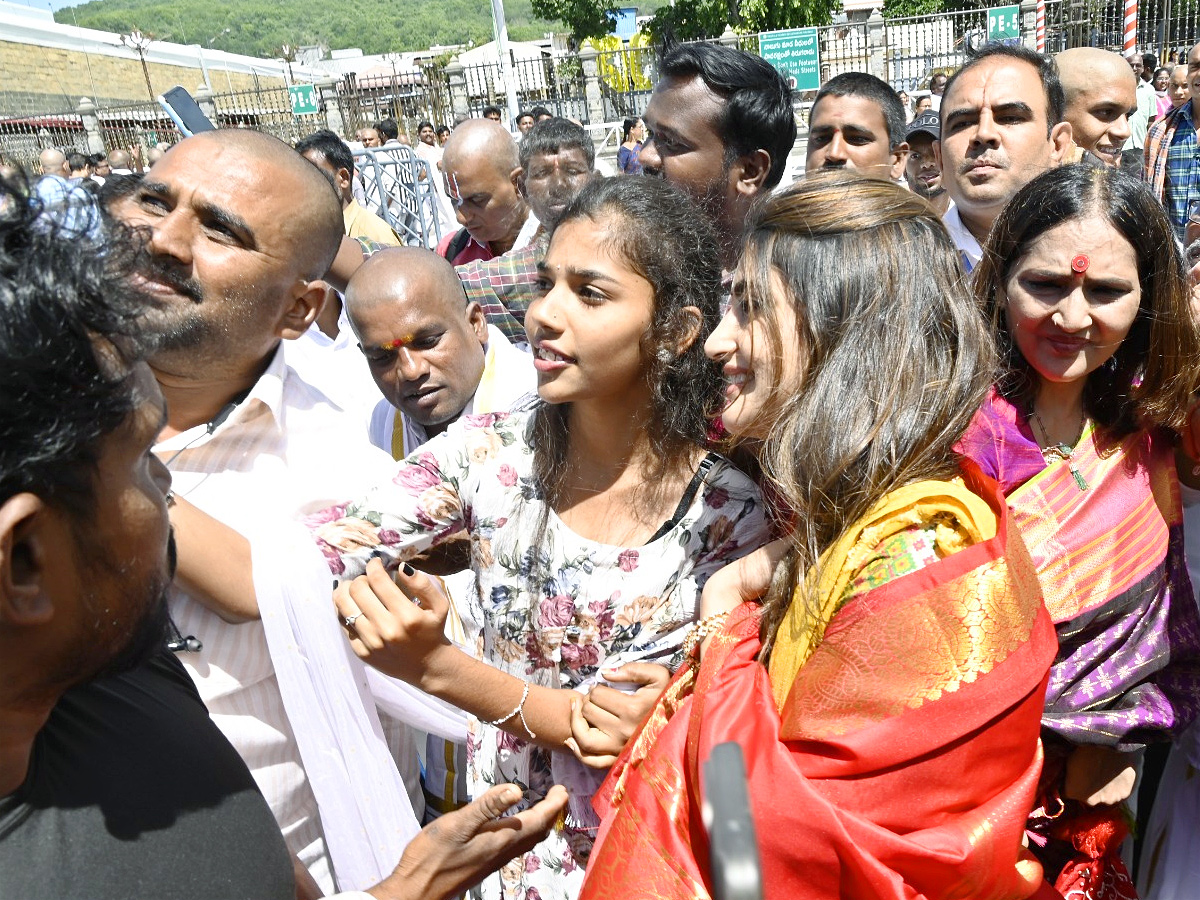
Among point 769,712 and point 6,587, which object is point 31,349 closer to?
point 6,587

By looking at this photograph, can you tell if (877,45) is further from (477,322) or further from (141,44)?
(141,44)

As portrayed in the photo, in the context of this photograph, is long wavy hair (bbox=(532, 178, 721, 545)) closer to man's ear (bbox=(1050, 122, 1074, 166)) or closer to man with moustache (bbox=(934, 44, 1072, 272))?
man with moustache (bbox=(934, 44, 1072, 272))

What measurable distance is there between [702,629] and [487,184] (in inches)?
159

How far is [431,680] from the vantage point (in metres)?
1.73

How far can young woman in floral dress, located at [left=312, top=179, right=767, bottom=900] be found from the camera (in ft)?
5.94

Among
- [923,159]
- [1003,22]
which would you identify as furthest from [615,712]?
[1003,22]

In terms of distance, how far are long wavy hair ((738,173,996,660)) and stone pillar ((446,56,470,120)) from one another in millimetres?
23979

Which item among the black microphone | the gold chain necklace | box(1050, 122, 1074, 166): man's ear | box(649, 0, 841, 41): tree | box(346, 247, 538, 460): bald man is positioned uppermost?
box(649, 0, 841, 41): tree

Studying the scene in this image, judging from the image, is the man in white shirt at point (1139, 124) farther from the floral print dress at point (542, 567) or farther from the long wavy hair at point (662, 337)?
the floral print dress at point (542, 567)

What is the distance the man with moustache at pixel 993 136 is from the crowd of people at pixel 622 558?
1087 millimetres

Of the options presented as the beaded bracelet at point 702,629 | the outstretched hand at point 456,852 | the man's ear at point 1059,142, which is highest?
the man's ear at point 1059,142

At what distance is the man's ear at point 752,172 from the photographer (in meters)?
3.09

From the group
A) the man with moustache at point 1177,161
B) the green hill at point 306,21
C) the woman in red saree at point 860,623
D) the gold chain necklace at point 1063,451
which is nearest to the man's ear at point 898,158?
the man with moustache at point 1177,161

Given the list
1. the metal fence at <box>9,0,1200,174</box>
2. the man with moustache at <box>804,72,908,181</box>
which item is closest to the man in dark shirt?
the man with moustache at <box>804,72,908,181</box>
